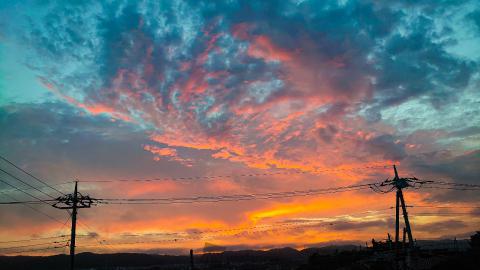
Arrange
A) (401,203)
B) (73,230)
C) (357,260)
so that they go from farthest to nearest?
(357,260) → (401,203) → (73,230)

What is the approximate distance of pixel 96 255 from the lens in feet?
632

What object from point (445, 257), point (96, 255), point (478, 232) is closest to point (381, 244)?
point (478, 232)

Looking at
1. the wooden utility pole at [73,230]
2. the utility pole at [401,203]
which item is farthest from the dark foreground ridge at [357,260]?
the wooden utility pole at [73,230]

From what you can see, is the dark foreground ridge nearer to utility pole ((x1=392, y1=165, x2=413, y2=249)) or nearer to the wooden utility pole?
utility pole ((x1=392, y1=165, x2=413, y2=249))

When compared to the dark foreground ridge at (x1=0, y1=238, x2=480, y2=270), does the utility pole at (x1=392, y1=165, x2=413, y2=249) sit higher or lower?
higher

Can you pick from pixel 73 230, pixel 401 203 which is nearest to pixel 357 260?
pixel 401 203

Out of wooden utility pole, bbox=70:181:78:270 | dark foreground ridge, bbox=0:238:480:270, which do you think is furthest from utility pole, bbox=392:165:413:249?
wooden utility pole, bbox=70:181:78:270

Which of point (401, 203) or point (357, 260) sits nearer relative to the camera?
point (401, 203)

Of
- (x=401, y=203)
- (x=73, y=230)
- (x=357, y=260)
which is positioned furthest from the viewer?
(x=357, y=260)

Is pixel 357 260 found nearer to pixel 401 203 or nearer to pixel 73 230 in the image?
pixel 401 203

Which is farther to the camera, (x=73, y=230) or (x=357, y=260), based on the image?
(x=357, y=260)

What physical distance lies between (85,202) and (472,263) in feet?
146

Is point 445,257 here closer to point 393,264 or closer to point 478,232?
point 393,264

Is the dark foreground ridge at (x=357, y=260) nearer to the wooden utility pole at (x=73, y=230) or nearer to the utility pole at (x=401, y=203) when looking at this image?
the utility pole at (x=401, y=203)
